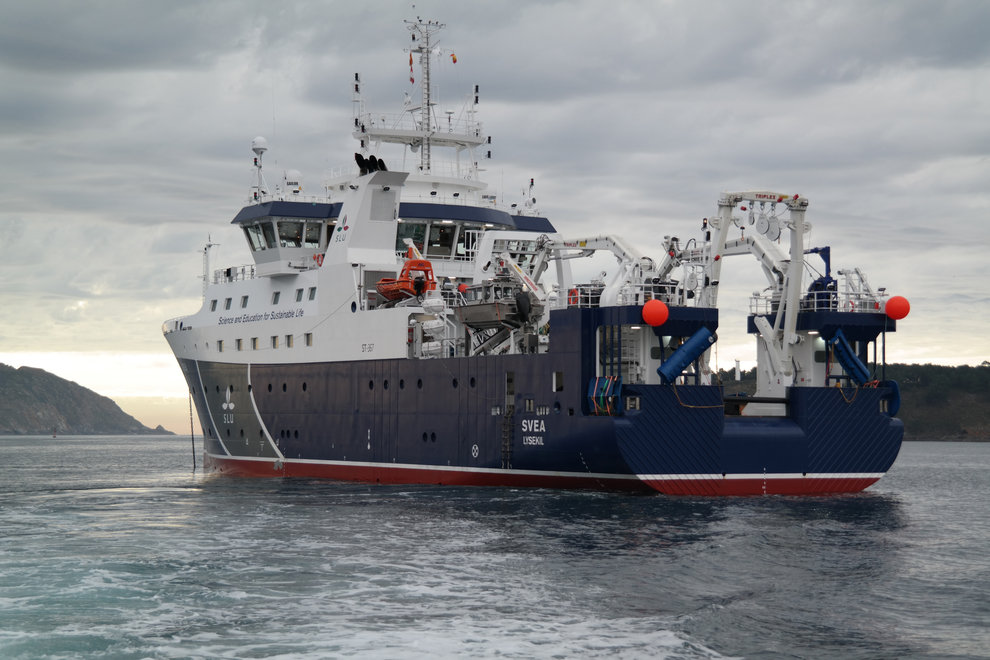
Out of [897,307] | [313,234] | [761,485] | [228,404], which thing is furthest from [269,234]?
[897,307]

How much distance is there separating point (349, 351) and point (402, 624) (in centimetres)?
1973

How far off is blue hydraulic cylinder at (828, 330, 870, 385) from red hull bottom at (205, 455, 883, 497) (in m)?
2.49

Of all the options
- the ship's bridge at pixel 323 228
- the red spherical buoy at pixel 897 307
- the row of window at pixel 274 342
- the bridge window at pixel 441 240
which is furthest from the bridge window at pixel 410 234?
the red spherical buoy at pixel 897 307

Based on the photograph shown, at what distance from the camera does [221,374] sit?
3719 cm

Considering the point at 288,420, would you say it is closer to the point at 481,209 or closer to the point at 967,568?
the point at 481,209

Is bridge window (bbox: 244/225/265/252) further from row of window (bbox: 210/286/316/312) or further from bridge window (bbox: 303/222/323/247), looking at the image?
row of window (bbox: 210/286/316/312)

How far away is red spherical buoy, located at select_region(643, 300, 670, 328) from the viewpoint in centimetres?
2405

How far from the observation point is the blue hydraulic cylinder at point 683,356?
24.2 meters

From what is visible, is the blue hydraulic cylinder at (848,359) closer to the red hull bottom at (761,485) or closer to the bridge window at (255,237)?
the red hull bottom at (761,485)

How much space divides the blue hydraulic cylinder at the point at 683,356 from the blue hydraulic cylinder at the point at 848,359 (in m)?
3.94

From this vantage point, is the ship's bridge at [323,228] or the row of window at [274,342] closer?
the row of window at [274,342]

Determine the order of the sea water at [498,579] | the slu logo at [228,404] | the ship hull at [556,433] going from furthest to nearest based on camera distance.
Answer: the slu logo at [228,404] → the ship hull at [556,433] → the sea water at [498,579]

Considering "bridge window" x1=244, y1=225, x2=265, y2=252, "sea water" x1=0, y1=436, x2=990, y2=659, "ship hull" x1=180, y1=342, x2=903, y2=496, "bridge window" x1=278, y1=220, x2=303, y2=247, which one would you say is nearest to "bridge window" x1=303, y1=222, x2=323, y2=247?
"bridge window" x1=278, y1=220, x2=303, y2=247

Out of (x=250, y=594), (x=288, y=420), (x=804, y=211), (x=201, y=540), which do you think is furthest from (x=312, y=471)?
(x=250, y=594)
